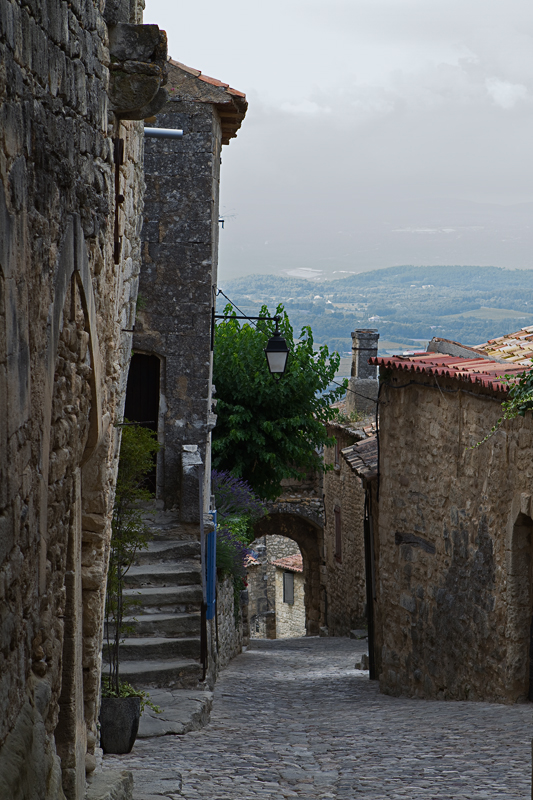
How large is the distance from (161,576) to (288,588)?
23675 mm

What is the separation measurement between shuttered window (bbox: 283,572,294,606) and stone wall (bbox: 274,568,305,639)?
119mm

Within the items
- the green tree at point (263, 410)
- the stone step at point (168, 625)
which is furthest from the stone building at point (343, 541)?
the stone step at point (168, 625)

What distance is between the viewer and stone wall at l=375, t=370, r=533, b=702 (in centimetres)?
732

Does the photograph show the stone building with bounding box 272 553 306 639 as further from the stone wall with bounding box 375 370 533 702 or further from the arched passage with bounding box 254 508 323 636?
the stone wall with bounding box 375 370 533 702

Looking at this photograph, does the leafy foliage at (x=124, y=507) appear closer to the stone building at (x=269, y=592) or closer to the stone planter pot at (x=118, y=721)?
the stone planter pot at (x=118, y=721)

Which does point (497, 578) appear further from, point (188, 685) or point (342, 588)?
point (342, 588)

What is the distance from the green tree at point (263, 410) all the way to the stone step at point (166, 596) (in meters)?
5.69

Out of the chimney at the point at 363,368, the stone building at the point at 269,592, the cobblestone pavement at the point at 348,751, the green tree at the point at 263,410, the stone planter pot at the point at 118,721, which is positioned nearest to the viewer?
the cobblestone pavement at the point at 348,751

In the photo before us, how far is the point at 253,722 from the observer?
8.04 metres

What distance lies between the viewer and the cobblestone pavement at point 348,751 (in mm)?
5332

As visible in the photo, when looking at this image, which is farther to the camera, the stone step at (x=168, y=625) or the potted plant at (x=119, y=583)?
the stone step at (x=168, y=625)

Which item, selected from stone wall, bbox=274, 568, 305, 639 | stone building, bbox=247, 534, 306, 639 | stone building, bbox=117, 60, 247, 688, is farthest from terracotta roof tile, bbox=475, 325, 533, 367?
stone building, bbox=247, 534, 306, 639

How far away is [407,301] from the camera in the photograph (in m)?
83.9

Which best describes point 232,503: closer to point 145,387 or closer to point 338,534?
point 145,387
